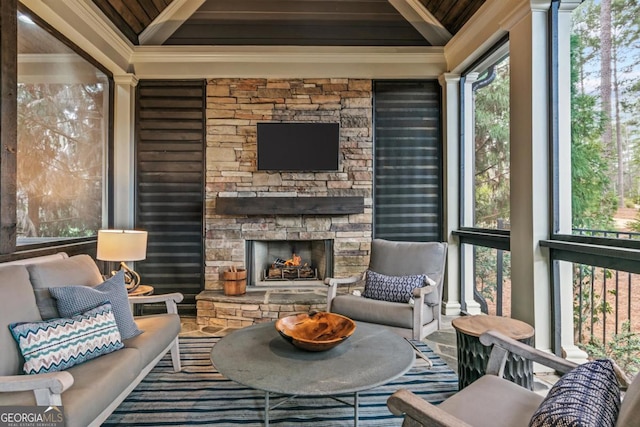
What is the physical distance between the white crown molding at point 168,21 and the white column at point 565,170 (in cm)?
360

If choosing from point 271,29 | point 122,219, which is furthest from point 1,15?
point 271,29

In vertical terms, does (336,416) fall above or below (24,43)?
below

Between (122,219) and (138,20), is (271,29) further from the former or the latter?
(122,219)

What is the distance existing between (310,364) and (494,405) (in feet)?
2.77

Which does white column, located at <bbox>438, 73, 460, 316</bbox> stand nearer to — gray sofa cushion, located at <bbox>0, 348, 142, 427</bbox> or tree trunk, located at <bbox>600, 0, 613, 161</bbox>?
tree trunk, located at <bbox>600, 0, 613, 161</bbox>

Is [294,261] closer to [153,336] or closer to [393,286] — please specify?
[393,286]

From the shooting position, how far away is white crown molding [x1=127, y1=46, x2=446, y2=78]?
4.11m

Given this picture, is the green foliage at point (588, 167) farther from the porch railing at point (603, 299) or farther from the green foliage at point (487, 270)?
the green foliage at point (487, 270)

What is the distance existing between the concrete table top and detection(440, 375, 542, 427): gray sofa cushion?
0.34 m

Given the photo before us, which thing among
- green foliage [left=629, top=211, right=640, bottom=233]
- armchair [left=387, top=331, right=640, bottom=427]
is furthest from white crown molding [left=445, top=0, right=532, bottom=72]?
armchair [left=387, top=331, right=640, bottom=427]

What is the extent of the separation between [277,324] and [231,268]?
1.99m

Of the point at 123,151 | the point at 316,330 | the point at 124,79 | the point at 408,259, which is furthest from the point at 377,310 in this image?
the point at 124,79

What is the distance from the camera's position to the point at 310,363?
72.7 inches

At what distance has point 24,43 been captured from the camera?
2635mm
